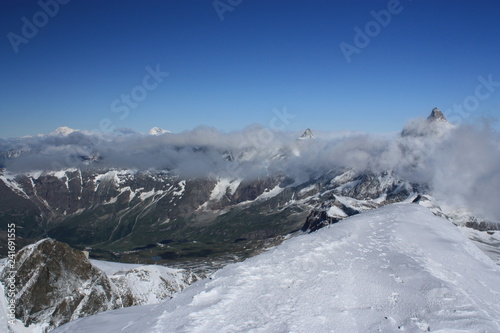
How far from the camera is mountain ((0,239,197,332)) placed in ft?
186

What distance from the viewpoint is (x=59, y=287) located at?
198 ft

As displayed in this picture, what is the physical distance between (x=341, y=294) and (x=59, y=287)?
6047cm

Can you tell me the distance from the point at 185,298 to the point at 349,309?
31.7ft

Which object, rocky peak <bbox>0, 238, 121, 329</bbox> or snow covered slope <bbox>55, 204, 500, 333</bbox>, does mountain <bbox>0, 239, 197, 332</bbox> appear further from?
snow covered slope <bbox>55, 204, 500, 333</bbox>

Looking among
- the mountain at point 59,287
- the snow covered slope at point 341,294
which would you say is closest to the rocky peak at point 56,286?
the mountain at point 59,287

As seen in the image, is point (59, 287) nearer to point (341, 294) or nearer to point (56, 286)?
point (56, 286)

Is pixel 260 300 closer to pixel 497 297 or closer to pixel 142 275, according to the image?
pixel 497 297

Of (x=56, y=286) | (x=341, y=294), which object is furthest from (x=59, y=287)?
(x=341, y=294)

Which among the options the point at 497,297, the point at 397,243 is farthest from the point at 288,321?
the point at 397,243

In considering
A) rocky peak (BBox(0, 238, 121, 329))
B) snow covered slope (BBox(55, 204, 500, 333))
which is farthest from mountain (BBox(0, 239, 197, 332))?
snow covered slope (BBox(55, 204, 500, 333))

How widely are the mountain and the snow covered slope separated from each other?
42.0m

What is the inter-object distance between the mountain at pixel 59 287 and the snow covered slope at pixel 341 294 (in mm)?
42048

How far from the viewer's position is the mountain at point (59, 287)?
56719mm

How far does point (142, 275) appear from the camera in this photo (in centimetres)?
7625
